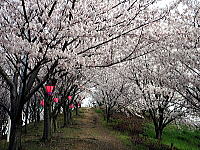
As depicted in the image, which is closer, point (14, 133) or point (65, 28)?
point (65, 28)

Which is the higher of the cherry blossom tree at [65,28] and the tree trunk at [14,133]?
the cherry blossom tree at [65,28]

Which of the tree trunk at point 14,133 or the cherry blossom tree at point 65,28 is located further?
the tree trunk at point 14,133

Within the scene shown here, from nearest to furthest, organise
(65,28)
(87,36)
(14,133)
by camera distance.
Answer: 1. (65,28)
2. (87,36)
3. (14,133)

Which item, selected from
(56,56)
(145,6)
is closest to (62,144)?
(56,56)

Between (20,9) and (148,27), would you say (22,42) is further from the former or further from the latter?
(148,27)

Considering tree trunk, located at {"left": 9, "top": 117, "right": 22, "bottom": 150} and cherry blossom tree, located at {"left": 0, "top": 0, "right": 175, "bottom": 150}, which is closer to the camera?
cherry blossom tree, located at {"left": 0, "top": 0, "right": 175, "bottom": 150}

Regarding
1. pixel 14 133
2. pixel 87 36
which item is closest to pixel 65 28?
pixel 87 36

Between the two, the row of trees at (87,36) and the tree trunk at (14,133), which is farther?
the tree trunk at (14,133)

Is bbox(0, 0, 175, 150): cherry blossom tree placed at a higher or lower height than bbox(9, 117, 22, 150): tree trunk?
higher

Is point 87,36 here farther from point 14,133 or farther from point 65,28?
point 14,133

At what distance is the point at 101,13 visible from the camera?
6504mm

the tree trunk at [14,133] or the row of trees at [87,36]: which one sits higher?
the row of trees at [87,36]

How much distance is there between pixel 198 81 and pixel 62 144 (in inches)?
241

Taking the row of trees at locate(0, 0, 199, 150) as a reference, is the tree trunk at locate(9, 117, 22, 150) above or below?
below
